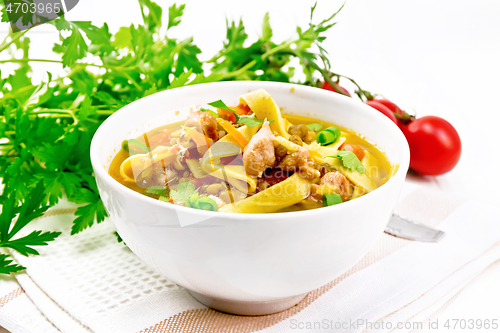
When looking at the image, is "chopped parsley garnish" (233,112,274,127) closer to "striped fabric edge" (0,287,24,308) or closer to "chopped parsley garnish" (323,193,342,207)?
"chopped parsley garnish" (323,193,342,207)

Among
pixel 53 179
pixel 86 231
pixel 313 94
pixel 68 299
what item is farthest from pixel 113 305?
pixel 313 94

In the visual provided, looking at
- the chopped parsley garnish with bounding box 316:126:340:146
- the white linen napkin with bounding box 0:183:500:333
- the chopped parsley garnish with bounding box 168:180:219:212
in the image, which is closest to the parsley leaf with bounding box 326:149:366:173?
the chopped parsley garnish with bounding box 316:126:340:146

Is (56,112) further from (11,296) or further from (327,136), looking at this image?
(327,136)

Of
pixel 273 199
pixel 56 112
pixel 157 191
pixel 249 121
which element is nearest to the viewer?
pixel 273 199

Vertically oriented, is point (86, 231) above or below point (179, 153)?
below

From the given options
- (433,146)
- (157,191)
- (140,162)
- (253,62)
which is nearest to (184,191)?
(157,191)

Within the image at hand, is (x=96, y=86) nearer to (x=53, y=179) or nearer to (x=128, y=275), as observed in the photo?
(x=53, y=179)
